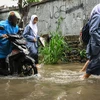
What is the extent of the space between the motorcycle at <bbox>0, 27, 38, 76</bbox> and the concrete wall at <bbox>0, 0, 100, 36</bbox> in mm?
5841

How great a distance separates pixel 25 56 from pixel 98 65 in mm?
1664

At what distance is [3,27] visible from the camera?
6195 millimetres

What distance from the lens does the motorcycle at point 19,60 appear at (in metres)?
6.18

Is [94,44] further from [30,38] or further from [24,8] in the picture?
[24,8]

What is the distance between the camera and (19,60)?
20.7 ft

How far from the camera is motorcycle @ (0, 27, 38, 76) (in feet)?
20.3

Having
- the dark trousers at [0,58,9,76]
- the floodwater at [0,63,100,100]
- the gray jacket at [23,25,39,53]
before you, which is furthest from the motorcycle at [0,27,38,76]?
the gray jacket at [23,25,39,53]

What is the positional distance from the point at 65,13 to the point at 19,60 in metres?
6.73

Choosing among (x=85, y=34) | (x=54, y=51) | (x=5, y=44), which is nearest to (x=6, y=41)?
(x=5, y=44)

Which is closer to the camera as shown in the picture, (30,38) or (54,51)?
(30,38)

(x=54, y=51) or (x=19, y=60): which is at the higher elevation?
(x=19, y=60)

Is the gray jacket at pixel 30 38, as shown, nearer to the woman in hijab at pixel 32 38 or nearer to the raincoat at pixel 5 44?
the woman in hijab at pixel 32 38

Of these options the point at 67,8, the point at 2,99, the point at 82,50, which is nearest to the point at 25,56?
the point at 2,99

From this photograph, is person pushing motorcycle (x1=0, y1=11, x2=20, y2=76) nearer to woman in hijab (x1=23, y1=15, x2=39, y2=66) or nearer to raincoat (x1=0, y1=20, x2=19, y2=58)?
raincoat (x1=0, y1=20, x2=19, y2=58)
